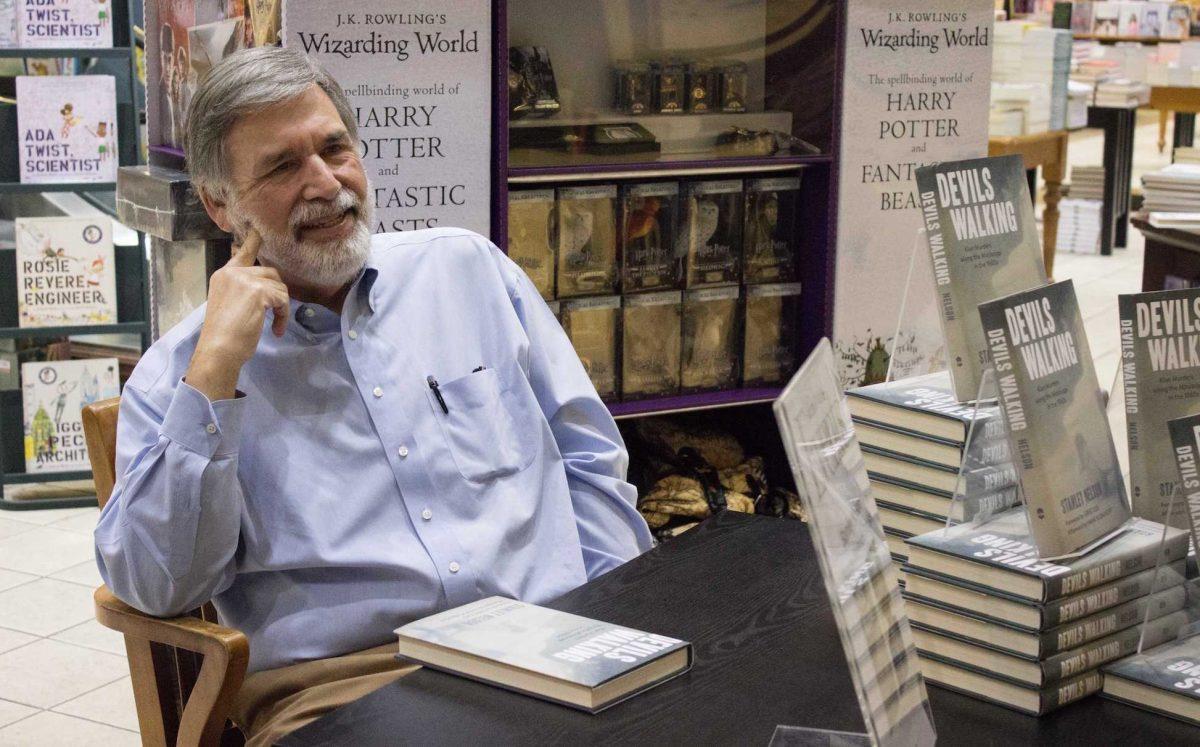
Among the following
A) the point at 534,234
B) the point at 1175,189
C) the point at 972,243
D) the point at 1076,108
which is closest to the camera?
the point at 972,243

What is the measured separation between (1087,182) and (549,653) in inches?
332

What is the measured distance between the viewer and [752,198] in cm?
371

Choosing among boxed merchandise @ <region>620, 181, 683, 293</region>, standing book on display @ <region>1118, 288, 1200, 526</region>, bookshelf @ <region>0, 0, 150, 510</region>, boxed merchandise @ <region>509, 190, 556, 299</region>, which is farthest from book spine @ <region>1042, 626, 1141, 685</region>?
bookshelf @ <region>0, 0, 150, 510</region>

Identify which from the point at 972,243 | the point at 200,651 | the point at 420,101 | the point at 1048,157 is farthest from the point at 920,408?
the point at 1048,157

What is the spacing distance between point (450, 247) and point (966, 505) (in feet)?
3.33

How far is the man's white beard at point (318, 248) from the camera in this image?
6.70 feet

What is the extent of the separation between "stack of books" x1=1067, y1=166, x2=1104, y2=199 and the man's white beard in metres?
7.76

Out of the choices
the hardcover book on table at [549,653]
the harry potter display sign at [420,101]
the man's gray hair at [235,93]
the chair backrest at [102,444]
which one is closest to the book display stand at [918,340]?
the hardcover book on table at [549,653]

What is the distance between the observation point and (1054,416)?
1.39 meters

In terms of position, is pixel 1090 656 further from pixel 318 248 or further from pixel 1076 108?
pixel 1076 108

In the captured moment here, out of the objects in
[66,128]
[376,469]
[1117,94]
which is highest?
[1117,94]

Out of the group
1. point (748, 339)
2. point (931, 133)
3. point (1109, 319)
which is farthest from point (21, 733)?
point (1109, 319)

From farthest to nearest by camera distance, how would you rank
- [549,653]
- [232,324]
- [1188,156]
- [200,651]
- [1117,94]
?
[1117,94]
[1188,156]
[232,324]
[200,651]
[549,653]

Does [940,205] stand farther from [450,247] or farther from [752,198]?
[752,198]
